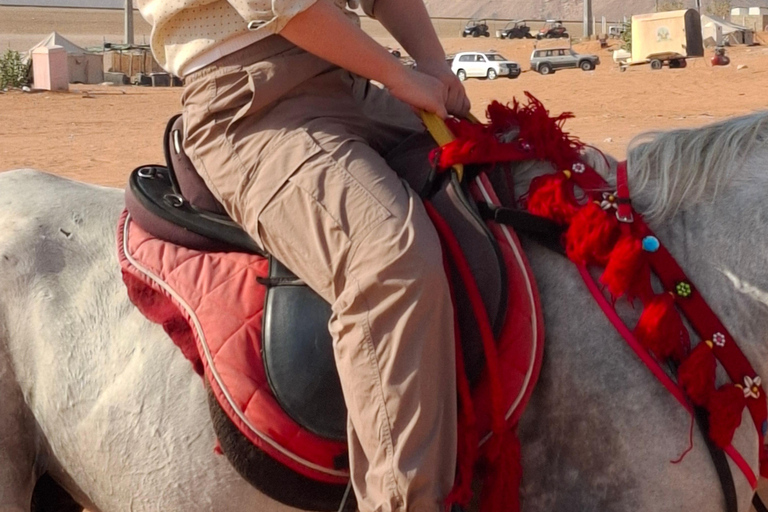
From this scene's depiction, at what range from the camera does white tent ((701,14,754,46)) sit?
3888 cm

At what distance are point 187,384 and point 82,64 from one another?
3422 centimetres

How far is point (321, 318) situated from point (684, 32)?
32.1m

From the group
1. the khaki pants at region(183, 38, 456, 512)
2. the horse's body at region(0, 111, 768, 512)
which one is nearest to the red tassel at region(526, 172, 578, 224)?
the horse's body at region(0, 111, 768, 512)

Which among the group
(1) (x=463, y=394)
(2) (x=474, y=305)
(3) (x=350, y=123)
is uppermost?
(3) (x=350, y=123)

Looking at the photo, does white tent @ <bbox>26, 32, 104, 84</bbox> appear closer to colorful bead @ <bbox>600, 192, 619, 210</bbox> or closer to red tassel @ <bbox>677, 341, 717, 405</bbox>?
colorful bead @ <bbox>600, 192, 619, 210</bbox>

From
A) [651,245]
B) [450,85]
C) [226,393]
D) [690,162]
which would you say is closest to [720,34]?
[450,85]

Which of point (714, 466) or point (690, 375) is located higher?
point (690, 375)

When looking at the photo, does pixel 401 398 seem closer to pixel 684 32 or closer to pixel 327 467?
pixel 327 467

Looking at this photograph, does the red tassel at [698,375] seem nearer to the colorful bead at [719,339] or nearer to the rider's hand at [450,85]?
the colorful bead at [719,339]

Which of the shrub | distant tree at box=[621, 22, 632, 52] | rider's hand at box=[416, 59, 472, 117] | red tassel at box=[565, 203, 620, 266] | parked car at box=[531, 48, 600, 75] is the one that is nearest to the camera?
red tassel at box=[565, 203, 620, 266]

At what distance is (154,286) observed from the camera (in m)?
2.47

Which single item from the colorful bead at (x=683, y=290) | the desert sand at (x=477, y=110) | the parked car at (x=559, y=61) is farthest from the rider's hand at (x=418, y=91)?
the parked car at (x=559, y=61)

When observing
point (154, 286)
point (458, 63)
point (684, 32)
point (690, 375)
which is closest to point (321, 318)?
point (154, 286)

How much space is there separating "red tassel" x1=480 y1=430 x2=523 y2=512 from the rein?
372mm
